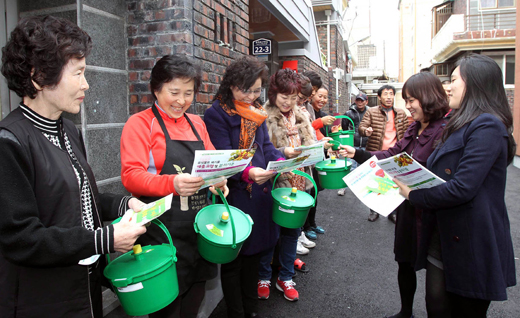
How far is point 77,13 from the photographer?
243 cm

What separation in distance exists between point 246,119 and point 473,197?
61.1 inches

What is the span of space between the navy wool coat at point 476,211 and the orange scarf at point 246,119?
1282mm

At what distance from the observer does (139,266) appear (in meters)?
1.57

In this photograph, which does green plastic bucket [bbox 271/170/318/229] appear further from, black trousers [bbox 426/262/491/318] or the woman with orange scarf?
black trousers [bbox 426/262/491/318]

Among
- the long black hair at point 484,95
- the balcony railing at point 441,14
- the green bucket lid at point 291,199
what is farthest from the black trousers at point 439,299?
the balcony railing at point 441,14

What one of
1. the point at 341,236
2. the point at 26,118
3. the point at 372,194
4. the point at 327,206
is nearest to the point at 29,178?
the point at 26,118

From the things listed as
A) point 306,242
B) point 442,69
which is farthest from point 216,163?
point 442,69

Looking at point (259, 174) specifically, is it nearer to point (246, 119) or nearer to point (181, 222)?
point (246, 119)

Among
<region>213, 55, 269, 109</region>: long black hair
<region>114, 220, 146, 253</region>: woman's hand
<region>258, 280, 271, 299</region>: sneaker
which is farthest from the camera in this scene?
<region>258, 280, 271, 299</region>: sneaker

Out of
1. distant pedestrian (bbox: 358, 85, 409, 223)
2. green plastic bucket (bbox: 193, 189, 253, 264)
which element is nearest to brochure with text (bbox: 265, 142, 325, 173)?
green plastic bucket (bbox: 193, 189, 253, 264)

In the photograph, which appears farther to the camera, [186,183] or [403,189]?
[403,189]

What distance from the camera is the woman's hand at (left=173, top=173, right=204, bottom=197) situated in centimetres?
174

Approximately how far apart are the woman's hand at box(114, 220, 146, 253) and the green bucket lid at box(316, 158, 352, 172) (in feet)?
7.09

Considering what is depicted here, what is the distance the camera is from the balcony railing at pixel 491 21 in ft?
64.7
